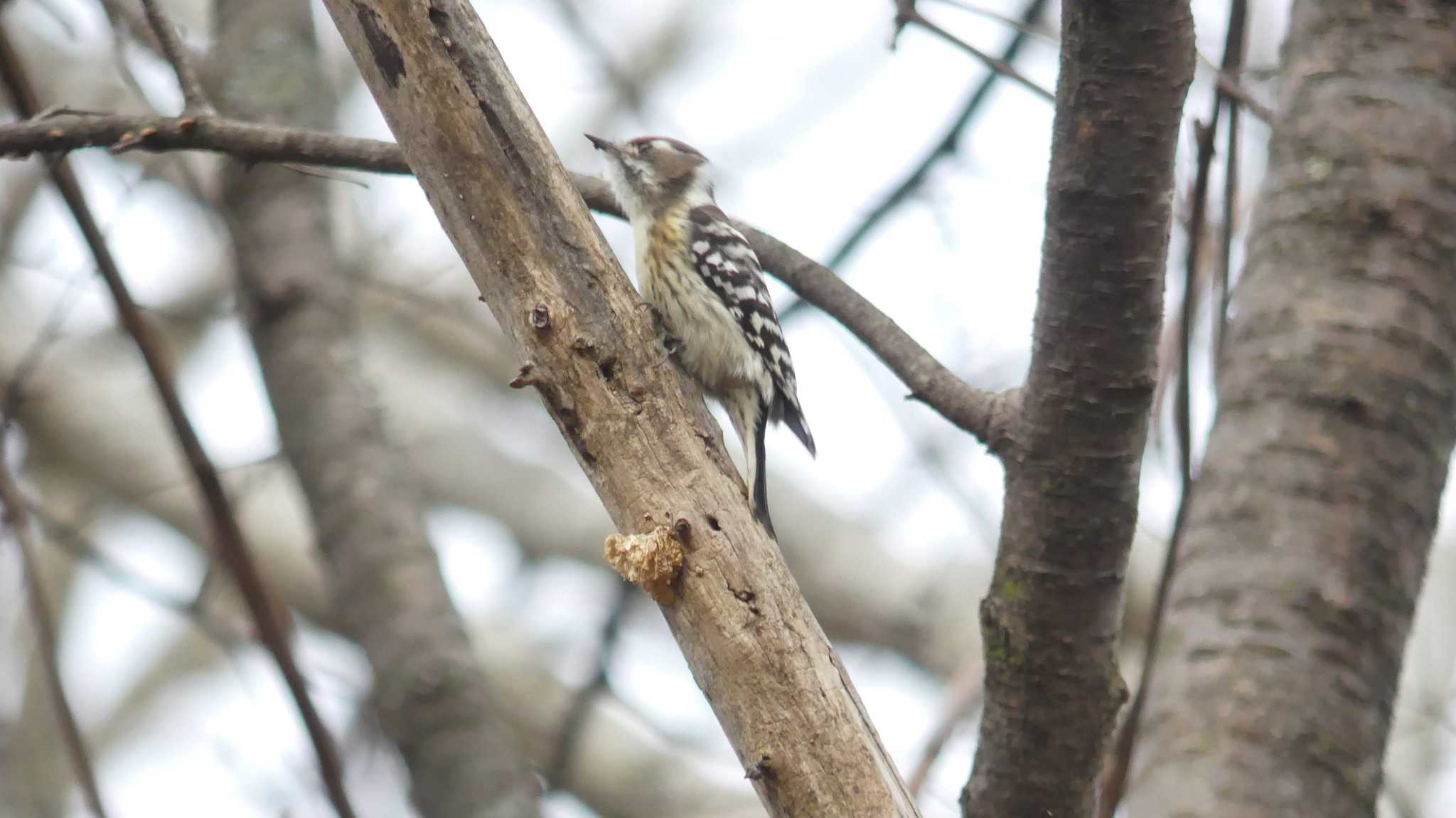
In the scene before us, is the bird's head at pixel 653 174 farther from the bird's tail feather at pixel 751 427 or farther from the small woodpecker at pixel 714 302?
the bird's tail feather at pixel 751 427

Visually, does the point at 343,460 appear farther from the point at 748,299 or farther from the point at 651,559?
the point at 651,559

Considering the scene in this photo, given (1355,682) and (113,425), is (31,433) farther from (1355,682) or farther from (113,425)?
(1355,682)

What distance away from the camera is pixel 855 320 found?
2928 mm

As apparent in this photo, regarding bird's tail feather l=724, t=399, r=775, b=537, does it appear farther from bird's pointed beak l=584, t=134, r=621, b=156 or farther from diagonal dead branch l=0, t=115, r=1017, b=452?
bird's pointed beak l=584, t=134, r=621, b=156

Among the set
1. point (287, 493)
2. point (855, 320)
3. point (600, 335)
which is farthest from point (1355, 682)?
point (287, 493)

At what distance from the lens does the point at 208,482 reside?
3168mm

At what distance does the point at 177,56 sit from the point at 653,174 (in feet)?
7.83

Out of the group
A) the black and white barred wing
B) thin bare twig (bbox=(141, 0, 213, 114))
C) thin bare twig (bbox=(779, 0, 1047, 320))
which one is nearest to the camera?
thin bare twig (bbox=(141, 0, 213, 114))

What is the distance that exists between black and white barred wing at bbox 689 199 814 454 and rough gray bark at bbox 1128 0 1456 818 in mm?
1660

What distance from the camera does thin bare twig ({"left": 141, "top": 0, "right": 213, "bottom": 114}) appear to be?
9.75ft

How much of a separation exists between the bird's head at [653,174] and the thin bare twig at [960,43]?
1917 millimetres

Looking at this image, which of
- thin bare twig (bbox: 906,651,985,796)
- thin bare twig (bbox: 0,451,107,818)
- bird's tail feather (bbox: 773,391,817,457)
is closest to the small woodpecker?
bird's tail feather (bbox: 773,391,817,457)

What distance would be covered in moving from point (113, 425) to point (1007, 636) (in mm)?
6484

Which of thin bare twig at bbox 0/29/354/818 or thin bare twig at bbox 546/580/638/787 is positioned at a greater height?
thin bare twig at bbox 546/580/638/787
